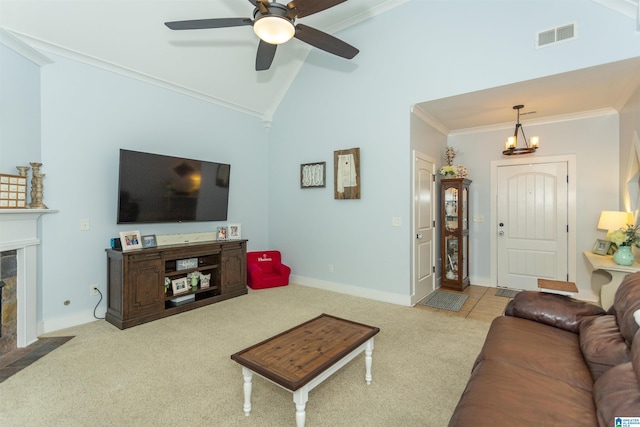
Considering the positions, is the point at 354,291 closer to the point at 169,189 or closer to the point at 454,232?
the point at 454,232

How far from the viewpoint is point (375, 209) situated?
426 centimetres

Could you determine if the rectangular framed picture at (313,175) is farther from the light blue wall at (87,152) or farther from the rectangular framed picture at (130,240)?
the rectangular framed picture at (130,240)

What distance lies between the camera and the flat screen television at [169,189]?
3482 mm

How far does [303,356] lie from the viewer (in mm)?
1861

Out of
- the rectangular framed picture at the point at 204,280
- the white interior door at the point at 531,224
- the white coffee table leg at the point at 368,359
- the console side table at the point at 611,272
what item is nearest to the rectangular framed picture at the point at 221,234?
the rectangular framed picture at the point at 204,280

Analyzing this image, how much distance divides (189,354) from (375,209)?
2819 mm

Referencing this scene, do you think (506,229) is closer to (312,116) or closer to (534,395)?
(312,116)

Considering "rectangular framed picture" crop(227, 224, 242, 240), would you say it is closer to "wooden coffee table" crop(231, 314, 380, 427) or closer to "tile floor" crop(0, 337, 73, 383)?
"tile floor" crop(0, 337, 73, 383)

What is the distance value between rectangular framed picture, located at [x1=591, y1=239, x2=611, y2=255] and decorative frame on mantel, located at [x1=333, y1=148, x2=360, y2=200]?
3.09 meters

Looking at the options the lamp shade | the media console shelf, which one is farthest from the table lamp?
the media console shelf

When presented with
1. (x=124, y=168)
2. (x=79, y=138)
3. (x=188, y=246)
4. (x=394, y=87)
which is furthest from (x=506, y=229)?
(x=79, y=138)

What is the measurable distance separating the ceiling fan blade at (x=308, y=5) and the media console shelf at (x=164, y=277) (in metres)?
2.87

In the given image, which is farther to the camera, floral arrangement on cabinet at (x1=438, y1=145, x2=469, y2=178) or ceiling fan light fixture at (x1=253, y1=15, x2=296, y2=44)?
floral arrangement on cabinet at (x1=438, y1=145, x2=469, y2=178)

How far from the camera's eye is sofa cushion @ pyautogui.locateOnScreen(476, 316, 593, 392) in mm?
1491
